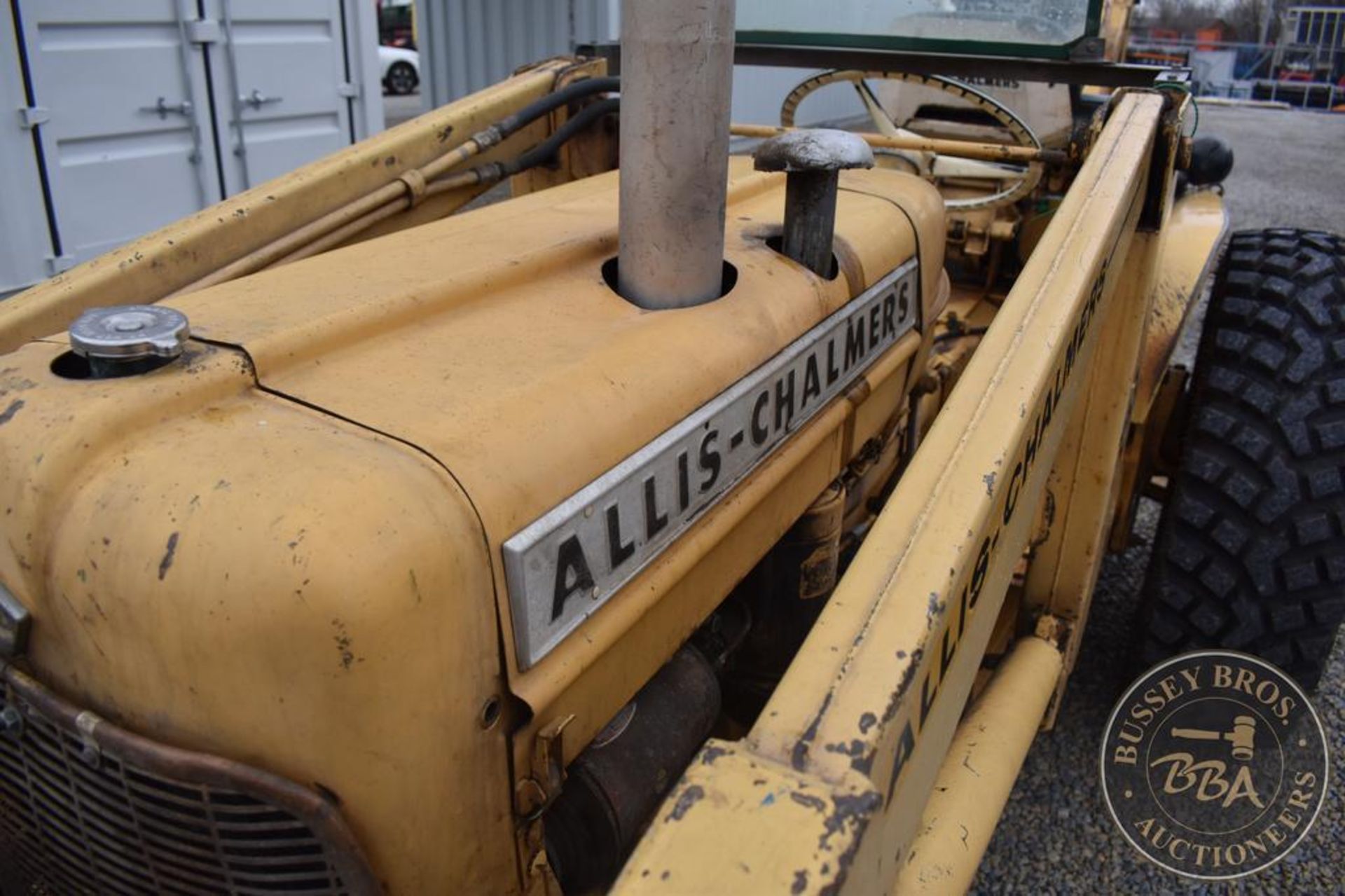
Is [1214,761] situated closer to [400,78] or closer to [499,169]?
[499,169]

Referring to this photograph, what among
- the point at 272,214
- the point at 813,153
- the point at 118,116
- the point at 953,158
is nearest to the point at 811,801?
the point at 813,153

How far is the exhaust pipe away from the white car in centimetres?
1710

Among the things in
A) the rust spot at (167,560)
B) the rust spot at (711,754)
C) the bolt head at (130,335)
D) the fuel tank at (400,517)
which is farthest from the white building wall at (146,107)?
the rust spot at (711,754)

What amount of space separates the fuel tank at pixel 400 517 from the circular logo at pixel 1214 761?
149cm

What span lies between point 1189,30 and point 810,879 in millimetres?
40060

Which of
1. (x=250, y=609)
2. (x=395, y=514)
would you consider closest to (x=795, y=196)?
(x=395, y=514)

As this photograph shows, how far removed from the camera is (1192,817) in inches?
95.8

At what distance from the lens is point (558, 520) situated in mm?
1065

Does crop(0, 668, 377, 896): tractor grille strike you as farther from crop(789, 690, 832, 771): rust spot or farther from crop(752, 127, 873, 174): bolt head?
crop(752, 127, 873, 174): bolt head

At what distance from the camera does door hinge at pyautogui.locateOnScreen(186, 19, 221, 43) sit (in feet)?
18.2

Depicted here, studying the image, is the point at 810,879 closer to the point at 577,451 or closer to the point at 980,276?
the point at 577,451

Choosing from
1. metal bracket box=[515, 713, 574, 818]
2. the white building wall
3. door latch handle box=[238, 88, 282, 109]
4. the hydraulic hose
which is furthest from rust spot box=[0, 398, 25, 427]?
door latch handle box=[238, 88, 282, 109]

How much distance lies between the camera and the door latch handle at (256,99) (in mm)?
5922

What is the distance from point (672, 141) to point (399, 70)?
57.7 feet
